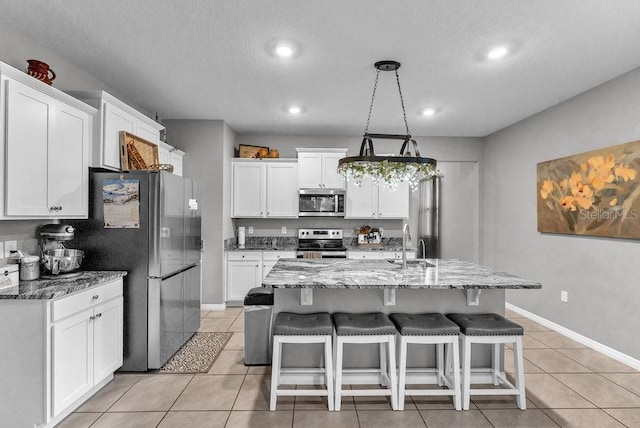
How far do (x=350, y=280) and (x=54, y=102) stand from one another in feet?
8.02

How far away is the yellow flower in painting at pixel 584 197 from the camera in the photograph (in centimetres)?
381

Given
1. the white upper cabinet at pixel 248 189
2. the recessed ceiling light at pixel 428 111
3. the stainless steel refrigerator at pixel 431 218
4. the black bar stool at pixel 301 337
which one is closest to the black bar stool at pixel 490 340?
the black bar stool at pixel 301 337

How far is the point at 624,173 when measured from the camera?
340 cm

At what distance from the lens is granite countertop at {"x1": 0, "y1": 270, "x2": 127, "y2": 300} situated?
7.15 feet

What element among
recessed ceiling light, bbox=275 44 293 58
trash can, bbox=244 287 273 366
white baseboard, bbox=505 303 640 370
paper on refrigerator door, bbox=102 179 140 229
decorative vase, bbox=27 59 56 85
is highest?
recessed ceiling light, bbox=275 44 293 58

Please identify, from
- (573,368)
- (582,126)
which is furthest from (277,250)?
(582,126)

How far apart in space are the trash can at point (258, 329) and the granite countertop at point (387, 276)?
0.38 m

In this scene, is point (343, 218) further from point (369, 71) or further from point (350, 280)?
point (350, 280)

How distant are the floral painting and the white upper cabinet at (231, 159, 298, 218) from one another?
3371 mm

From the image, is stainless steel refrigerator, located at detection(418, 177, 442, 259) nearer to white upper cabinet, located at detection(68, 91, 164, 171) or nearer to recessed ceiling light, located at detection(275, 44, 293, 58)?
recessed ceiling light, located at detection(275, 44, 293, 58)

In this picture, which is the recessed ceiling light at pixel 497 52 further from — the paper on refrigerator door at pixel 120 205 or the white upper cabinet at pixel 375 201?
the paper on refrigerator door at pixel 120 205

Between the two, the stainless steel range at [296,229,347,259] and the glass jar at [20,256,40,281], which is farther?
the stainless steel range at [296,229,347,259]

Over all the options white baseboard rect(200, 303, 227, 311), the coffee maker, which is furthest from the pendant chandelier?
white baseboard rect(200, 303, 227, 311)

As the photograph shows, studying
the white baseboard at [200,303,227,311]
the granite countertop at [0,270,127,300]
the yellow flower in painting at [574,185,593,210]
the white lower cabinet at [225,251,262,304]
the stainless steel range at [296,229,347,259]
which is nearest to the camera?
the granite countertop at [0,270,127,300]
